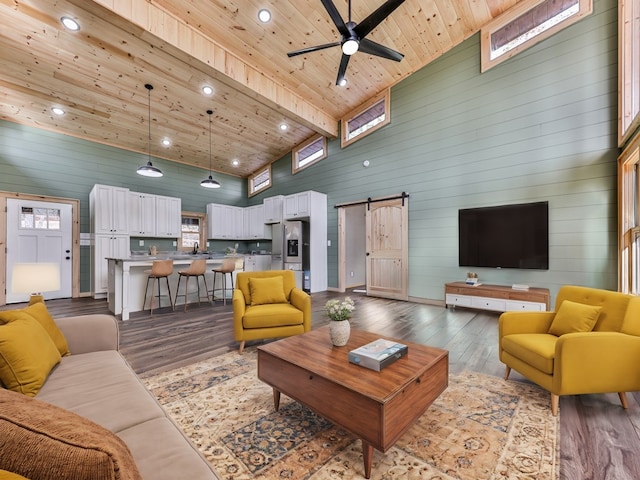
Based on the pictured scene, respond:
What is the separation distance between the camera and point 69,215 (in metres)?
6.10

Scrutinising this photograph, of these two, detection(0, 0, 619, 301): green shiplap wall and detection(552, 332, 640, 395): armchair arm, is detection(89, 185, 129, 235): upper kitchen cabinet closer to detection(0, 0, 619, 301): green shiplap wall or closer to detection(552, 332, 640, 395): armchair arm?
detection(0, 0, 619, 301): green shiplap wall

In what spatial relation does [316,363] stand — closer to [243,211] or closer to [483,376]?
[483,376]

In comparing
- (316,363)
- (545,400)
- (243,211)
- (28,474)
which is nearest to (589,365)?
(545,400)

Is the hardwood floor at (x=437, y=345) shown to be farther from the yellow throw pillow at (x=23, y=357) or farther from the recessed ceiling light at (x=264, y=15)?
the recessed ceiling light at (x=264, y=15)

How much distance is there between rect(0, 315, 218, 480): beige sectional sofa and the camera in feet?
2.99

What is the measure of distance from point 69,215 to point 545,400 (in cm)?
847

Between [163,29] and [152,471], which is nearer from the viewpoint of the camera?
[152,471]

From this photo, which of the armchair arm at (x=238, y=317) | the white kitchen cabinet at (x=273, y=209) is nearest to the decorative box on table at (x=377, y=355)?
the armchair arm at (x=238, y=317)

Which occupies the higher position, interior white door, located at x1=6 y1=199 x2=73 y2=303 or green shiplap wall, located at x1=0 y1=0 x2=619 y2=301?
green shiplap wall, located at x1=0 y1=0 x2=619 y2=301

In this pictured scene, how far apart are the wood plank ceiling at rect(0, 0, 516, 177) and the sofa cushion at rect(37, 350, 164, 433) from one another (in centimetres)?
385

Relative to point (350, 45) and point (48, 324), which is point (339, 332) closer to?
point (48, 324)

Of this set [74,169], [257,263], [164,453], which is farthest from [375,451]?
[74,169]

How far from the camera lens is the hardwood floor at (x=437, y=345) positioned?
1.51 m

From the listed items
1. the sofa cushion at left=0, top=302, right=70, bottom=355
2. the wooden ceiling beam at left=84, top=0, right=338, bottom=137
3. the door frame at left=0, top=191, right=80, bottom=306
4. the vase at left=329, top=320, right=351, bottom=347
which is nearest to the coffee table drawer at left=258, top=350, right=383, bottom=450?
the vase at left=329, top=320, right=351, bottom=347
